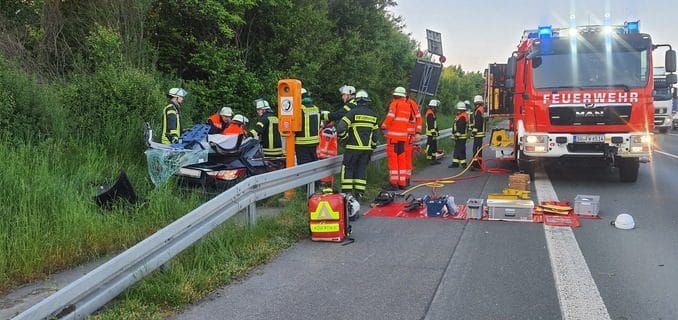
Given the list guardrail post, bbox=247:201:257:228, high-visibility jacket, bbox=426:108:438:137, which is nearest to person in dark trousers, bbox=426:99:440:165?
high-visibility jacket, bbox=426:108:438:137

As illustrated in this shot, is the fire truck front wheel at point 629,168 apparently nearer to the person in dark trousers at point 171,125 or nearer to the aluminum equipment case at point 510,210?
the aluminum equipment case at point 510,210

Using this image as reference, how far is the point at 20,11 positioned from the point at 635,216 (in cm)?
1194

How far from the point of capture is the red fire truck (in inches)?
396

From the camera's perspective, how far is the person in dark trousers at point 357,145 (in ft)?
29.2

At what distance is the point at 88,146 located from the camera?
8086 mm

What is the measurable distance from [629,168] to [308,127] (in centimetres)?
612

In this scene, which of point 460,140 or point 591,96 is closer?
point 591,96

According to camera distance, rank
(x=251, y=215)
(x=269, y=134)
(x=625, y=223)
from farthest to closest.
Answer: (x=269, y=134) → (x=625, y=223) → (x=251, y=215)

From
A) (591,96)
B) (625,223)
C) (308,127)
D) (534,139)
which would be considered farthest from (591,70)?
(308,127)

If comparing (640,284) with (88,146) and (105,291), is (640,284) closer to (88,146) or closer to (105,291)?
(105,291)

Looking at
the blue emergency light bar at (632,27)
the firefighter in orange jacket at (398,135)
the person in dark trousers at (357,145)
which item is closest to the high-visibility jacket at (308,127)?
the person in dark trousers at (357,145)

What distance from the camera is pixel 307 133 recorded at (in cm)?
945

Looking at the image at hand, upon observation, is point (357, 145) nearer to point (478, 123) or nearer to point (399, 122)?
point (399, 122)

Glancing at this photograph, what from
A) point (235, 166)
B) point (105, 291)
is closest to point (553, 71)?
point (235, 166)
